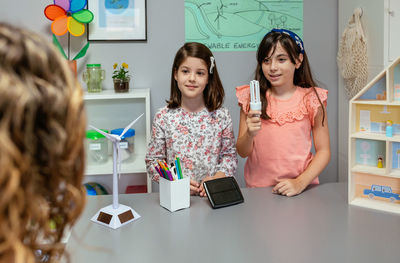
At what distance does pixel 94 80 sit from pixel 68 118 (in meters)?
2.10

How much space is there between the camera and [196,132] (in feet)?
6.11

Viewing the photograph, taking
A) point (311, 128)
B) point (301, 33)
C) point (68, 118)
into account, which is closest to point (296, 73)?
point (311, 128)

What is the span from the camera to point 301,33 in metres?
2.70

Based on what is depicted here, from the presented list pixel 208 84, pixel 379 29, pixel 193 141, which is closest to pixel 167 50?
pixel 208 84

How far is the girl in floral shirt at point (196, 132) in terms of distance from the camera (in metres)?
1.84

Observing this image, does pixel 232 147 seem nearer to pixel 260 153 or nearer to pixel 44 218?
pixel 260 153

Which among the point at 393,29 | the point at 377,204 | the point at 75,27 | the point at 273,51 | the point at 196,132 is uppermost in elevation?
the point at 75,27

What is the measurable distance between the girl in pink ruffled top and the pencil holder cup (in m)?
0.48

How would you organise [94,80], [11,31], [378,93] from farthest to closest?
[94,80], [378,93], [11,31]

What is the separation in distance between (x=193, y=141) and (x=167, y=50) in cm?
93

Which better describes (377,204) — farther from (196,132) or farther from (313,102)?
(196,132)

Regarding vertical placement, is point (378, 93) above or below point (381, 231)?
above

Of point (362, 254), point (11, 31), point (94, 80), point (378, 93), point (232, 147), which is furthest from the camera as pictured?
point (94, 80)

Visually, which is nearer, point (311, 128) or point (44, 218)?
point (44, 218)
